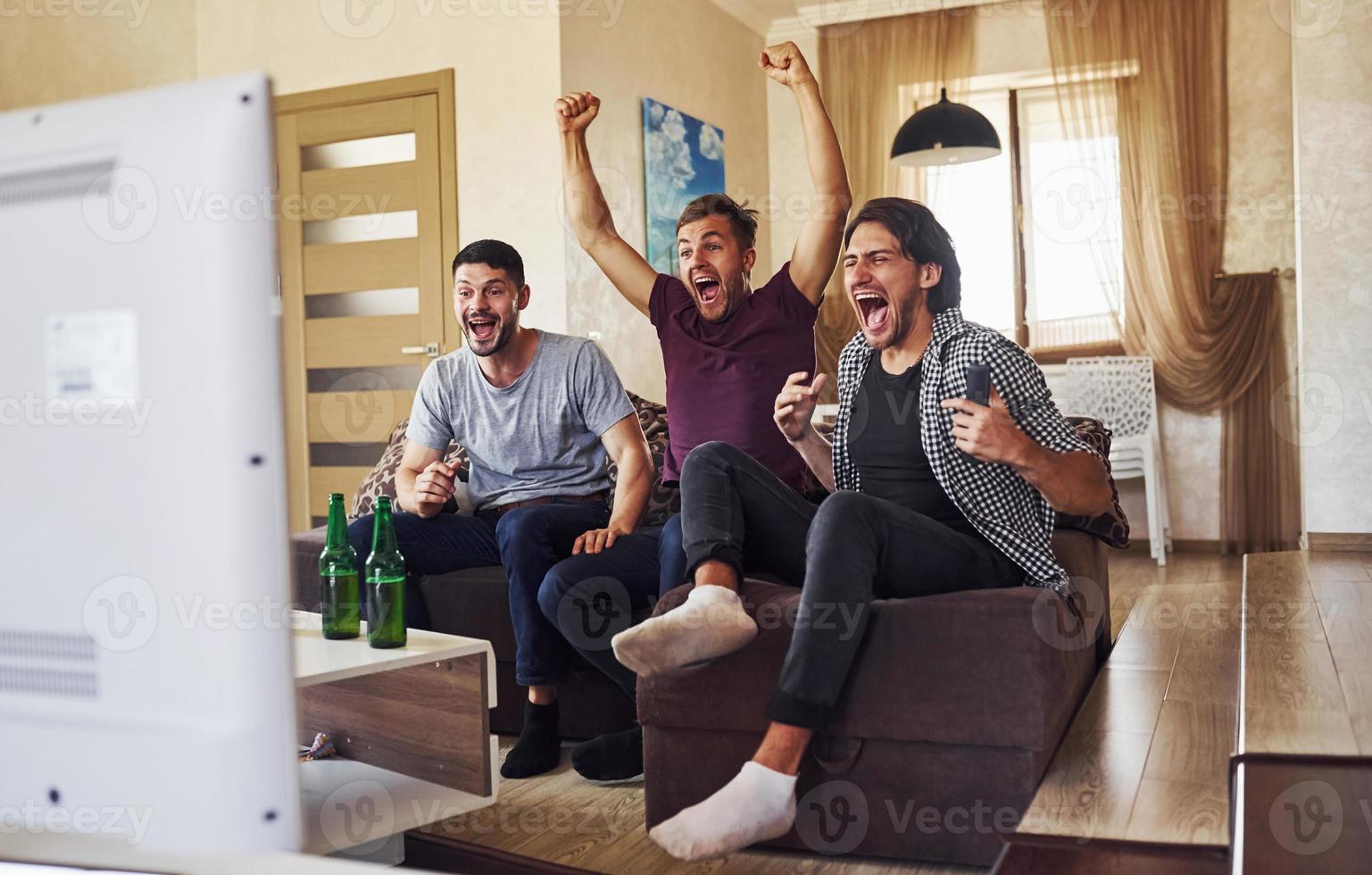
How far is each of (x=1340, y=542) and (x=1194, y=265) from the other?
4.92 feet

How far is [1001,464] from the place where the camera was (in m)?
2.06

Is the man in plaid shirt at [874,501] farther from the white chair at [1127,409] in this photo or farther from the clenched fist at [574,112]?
the white chair at [1127,409]

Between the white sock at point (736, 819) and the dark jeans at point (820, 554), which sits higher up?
the dark jeans at point (820, 554)

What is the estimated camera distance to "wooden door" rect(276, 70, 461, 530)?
4949mm

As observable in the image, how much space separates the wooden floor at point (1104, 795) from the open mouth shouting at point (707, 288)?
3.37 feet

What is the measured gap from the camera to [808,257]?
2660 mm

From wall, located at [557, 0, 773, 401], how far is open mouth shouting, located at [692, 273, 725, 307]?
82.5 inches

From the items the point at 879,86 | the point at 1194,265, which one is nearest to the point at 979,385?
the point at 1194,265

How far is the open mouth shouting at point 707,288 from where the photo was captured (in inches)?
105

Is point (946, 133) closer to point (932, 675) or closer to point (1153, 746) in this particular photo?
point (1153, 746)

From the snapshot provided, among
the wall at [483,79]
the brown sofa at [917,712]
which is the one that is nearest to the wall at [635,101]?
the wall at [483,79]

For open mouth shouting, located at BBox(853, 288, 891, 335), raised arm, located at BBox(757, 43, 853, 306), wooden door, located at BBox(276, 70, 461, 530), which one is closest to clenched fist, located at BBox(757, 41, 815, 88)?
raised arm, located at BBox(757, 43, 853, 306)

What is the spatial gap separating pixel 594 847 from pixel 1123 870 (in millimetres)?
820

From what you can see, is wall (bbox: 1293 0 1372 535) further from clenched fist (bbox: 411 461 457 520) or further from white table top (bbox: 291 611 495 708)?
white table top (bbox: 291 611 495 708)
